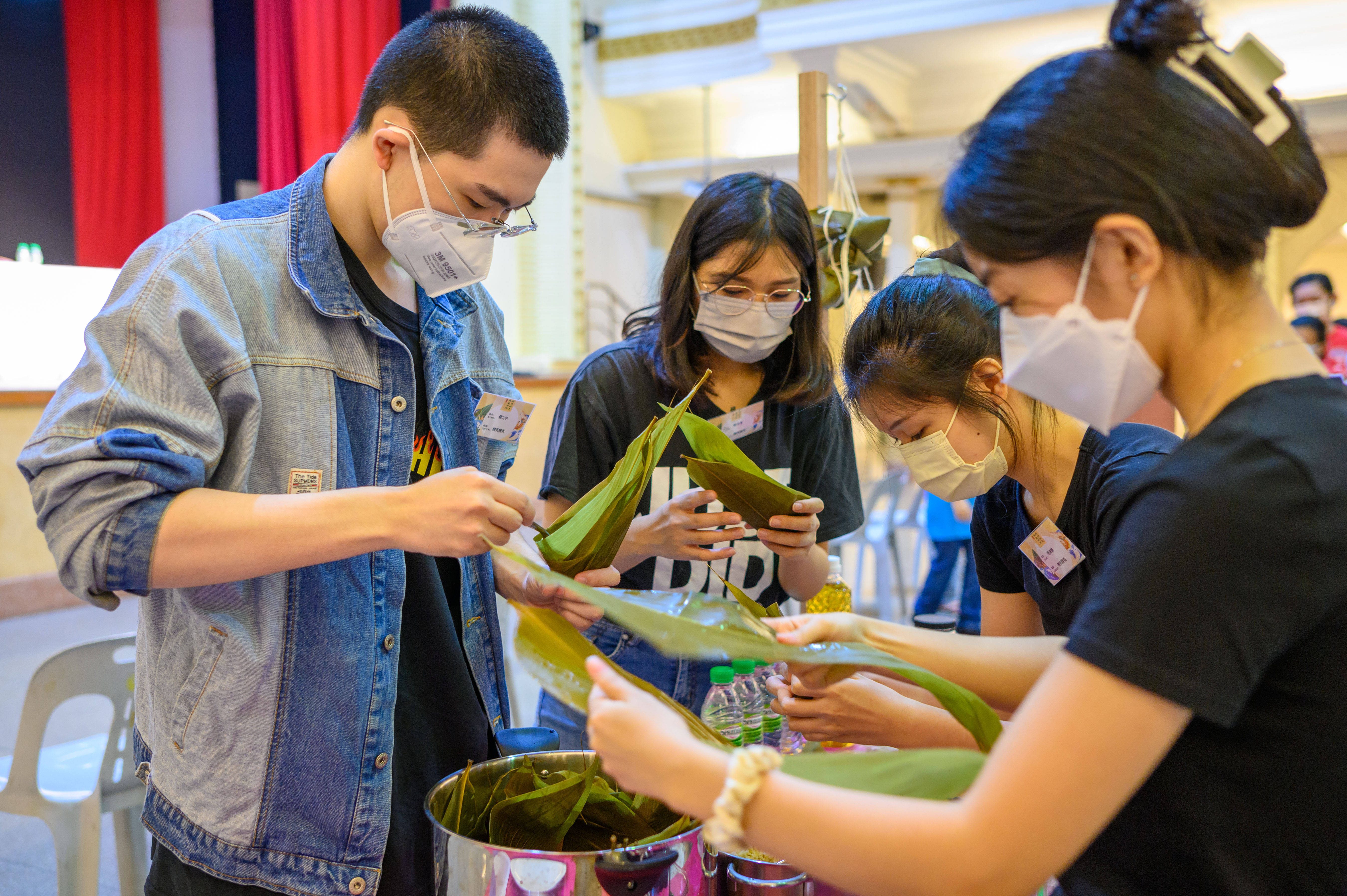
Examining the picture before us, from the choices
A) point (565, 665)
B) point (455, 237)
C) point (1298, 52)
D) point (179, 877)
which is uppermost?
point (1298, 52)

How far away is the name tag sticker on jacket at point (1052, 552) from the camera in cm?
122

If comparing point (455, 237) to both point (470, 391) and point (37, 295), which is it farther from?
point (37, 295)

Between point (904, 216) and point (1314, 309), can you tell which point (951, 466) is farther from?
point (904, 216)

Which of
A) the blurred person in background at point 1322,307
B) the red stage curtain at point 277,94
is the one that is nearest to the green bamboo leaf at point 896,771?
the blurred person in background at point 1322,307

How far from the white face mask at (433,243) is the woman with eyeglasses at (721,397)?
18.3 inches

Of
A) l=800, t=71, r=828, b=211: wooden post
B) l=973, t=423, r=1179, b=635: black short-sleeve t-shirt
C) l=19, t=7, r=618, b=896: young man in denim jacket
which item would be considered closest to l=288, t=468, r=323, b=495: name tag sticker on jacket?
l=19, t=7, r=618, b=896: young man in denim jacket

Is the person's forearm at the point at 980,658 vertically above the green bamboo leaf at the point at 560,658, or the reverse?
the green bamboo leaf at the point at 560,658

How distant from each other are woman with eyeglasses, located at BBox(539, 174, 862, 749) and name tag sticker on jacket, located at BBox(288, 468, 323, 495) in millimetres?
580

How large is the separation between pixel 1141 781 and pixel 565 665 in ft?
1.52

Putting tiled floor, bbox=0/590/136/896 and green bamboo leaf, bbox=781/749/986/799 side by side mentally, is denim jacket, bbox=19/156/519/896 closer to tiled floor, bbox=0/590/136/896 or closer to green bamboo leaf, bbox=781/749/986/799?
green bamboo leaf, bbox=781/749/986/799

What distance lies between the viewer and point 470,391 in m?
1.34

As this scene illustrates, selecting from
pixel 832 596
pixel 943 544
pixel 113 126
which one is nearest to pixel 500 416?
pixel 832 596

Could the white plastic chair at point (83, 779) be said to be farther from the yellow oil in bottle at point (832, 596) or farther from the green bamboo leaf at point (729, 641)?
the green bamboo leaf at point (729, 641)

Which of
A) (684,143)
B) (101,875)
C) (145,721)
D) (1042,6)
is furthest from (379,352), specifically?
(684,143)
